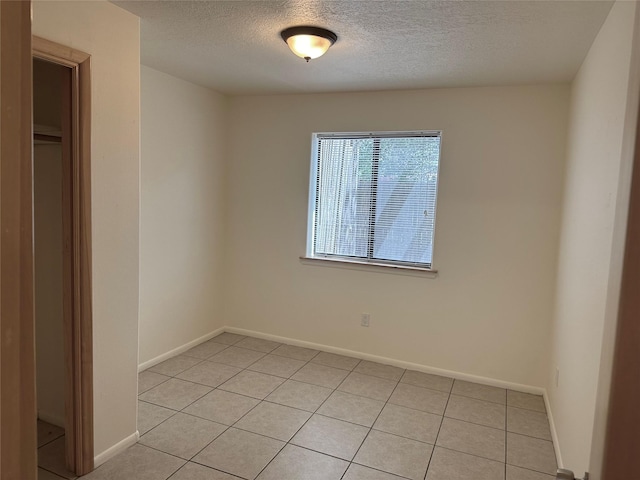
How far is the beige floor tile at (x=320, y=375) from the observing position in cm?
349

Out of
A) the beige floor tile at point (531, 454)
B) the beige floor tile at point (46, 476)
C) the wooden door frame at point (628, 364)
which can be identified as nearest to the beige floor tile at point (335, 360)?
the beige floor tile at point (531, 454)

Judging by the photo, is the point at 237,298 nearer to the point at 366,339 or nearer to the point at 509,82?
the point at 366,339

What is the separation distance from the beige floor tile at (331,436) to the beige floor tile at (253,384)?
0.53 meters

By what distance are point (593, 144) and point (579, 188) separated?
0.40m

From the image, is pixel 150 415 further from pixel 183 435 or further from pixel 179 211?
pixel 179 211

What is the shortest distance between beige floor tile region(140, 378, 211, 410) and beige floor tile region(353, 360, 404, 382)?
134cm

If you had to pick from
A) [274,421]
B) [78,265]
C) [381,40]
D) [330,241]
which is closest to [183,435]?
[274,421]

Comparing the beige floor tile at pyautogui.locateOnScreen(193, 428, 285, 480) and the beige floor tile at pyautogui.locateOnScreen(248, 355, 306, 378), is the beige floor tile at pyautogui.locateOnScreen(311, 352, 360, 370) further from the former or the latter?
the beige floor tile at pyautogui.locateOnScreen(193, 428, 285, 480)

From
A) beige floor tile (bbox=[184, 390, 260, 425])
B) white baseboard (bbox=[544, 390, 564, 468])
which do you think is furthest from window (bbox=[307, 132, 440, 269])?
beige floor tile (bbox=[184, 390, 260, 425])

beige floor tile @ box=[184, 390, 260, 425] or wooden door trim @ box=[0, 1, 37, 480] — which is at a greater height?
wooden door trim @ box=[0, 1, 37, 480]

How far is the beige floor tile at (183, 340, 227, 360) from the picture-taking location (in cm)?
392

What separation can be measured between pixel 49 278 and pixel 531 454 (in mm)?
3093

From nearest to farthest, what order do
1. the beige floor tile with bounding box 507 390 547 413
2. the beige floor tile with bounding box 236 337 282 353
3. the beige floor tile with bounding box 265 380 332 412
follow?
the beige floor tile with bounding box 265 380 332 412 → the beige floor tile with bounding box 507 390 547 413 → the beige floor tile with bounding box 236 337 282 353

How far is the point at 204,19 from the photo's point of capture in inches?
91.5
